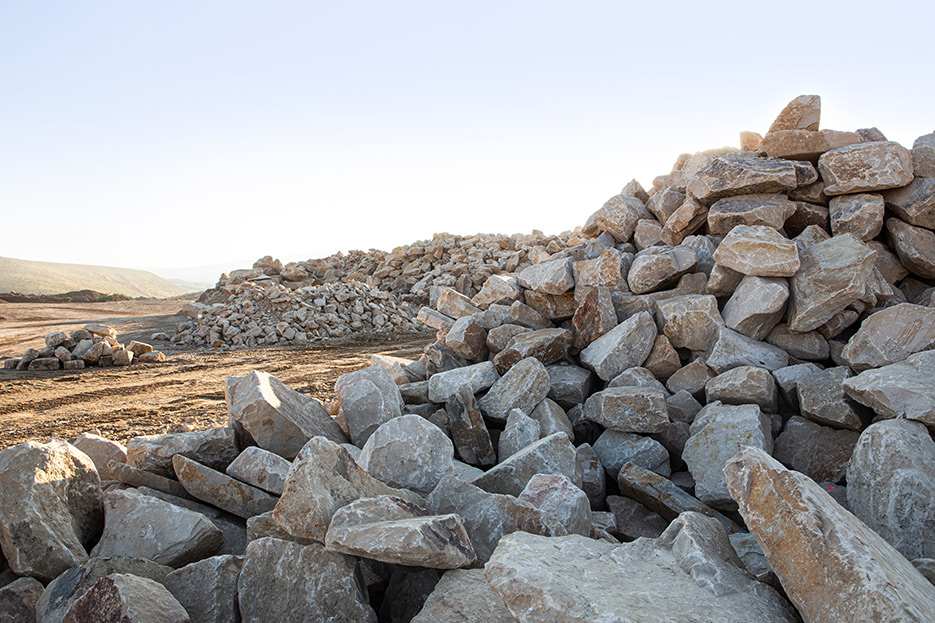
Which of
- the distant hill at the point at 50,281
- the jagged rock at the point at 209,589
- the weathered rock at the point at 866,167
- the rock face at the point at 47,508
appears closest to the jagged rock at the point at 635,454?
the jagged rock at the point at 209,589

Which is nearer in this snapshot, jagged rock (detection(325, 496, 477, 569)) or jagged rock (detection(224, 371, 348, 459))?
jagged rock (detection(325, 496, 477, 569))

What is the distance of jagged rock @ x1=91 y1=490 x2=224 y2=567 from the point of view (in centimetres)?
253

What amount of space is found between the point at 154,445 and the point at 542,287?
3288 mm

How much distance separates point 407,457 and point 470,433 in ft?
2.46

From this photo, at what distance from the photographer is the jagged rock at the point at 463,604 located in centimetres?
191

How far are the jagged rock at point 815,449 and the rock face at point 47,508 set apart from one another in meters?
4.03

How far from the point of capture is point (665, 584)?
1.93 meters

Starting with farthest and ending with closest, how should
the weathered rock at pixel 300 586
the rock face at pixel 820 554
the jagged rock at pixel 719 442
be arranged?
the jagged rock at pixel 719 442 < the weathered rock at pixel 300 586 < the rock face at pixel 820 554

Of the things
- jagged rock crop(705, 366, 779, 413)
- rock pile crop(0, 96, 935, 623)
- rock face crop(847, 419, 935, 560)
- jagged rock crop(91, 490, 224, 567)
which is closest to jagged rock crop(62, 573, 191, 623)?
rock pile crop(0, 96, 935, 623)

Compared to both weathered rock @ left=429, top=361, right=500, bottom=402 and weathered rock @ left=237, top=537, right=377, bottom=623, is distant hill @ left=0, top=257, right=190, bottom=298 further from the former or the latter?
weathered rock @ left=237, top=537, right=377, bottom=623

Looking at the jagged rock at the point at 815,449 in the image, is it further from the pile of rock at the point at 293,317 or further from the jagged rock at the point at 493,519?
the pile of rock at the point at 293,317

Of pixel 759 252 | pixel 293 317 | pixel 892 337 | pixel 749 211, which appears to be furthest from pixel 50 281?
pixel 892 337

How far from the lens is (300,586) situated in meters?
2.13

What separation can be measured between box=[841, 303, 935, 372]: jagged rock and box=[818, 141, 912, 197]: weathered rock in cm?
146
